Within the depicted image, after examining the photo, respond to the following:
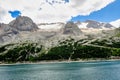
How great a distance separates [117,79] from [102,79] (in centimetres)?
612

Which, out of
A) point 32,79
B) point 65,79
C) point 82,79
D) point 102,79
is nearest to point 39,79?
point 32,79

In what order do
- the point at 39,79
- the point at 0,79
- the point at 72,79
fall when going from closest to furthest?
the point at 72,79, the point at 39,79, the point at 0,79

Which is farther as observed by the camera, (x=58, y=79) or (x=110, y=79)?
(x=58, y=79)

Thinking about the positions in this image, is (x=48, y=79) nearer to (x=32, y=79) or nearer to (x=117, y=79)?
(x=32, y=79)

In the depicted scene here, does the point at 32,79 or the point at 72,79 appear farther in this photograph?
the point at 32,79

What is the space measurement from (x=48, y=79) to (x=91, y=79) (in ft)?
69.9

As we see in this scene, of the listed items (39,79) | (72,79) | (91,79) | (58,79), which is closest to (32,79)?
(39,79)

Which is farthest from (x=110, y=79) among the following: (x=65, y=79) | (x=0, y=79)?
(x=0, y=79)

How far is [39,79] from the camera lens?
4594 inches

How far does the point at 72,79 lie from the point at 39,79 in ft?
56.2

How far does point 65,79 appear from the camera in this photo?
10994 cm

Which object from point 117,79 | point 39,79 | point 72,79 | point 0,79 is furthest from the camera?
point 0,79

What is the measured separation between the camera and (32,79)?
388 ft

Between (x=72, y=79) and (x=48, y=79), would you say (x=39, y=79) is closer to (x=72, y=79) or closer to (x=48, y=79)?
(x=48, y=79)
